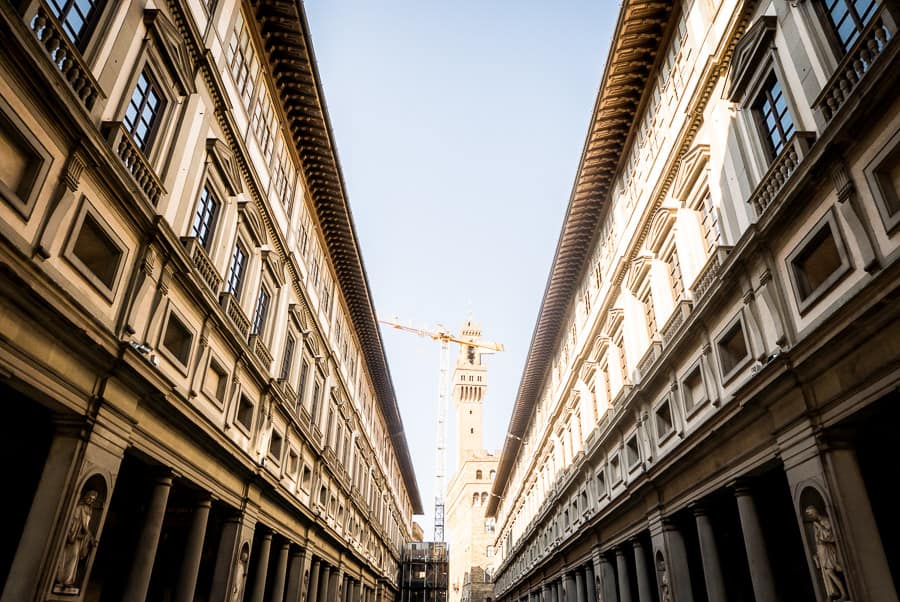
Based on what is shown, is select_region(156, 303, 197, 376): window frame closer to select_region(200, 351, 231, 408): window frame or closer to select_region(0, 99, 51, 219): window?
select_region(200, 351, 231, 408): window frame

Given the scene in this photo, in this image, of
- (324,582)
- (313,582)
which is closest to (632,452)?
(313,582)

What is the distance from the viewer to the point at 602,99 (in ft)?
80.1

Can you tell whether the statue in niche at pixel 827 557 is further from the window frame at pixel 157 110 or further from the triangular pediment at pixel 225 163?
the triangular pediment at pixel 225 163

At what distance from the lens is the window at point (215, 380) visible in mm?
17422

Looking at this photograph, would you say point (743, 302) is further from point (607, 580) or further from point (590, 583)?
point (590, 583)

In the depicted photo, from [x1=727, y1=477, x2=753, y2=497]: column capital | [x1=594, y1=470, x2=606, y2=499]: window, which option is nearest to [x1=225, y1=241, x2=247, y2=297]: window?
[x1=727, y1=477, x2=753, y2=497]: column capital

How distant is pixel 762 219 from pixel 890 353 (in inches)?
179

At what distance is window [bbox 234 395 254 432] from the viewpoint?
67.4ft

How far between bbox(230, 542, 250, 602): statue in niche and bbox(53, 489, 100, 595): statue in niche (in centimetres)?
853

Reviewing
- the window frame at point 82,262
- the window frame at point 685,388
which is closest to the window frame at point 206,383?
the window frame at point 82,262

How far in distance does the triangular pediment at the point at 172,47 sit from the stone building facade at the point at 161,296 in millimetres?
55

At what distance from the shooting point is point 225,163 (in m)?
18.1

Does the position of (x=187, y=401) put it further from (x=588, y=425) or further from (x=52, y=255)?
(x=588, y=425)

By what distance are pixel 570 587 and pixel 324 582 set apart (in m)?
13.2
